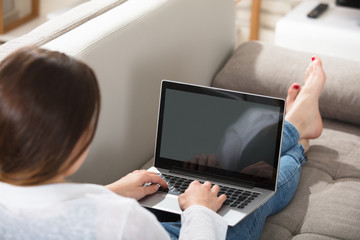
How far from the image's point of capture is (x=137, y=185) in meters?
1.34

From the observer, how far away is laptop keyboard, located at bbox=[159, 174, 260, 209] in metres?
1.37

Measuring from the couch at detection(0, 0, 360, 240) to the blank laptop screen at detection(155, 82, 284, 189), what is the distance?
0.12 meters

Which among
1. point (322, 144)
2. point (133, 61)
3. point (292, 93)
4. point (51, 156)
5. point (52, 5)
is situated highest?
point (51, 156)

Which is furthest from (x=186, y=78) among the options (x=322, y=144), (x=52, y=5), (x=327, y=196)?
(x=52, y=5)

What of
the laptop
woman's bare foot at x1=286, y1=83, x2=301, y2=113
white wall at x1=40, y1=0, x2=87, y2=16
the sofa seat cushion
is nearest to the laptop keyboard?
the laptop

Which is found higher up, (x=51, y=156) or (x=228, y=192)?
(x=51, y=156)

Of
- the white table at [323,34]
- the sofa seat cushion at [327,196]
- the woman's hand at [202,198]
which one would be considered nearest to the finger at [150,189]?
the woman's hand at [202,198]

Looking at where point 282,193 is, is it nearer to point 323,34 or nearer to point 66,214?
point 66,214

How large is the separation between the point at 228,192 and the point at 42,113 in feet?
2.30

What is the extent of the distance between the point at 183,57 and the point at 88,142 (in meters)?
0.97

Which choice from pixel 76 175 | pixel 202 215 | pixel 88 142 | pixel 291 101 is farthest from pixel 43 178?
pixel 291 101

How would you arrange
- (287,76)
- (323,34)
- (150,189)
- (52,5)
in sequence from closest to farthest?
(150,189) < (287,76) < (323,34) < (52,5)

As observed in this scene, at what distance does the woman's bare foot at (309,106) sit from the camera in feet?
5.73

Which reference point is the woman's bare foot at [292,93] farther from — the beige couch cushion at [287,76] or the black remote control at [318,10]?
the black remote control at [318,10]
